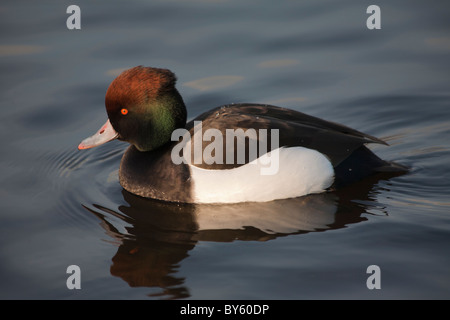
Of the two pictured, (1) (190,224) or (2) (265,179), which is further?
(2) (265,179)

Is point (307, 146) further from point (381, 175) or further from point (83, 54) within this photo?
point (83, 54)

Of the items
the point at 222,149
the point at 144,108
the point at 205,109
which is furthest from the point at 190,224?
the point at 205,109

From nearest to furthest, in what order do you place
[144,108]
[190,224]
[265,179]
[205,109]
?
[190,224] → [265,179] → [144,108] → [205,109]

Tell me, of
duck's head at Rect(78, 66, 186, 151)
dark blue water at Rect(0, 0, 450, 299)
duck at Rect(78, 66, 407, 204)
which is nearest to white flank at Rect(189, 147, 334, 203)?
duck at Rect(78, 66, 407, 204)

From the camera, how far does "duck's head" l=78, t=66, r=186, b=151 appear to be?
20.0 ft

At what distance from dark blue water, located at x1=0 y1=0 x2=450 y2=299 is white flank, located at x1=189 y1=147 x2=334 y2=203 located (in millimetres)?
123

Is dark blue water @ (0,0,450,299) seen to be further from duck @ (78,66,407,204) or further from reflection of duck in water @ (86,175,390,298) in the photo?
duck @ (78,66,407,204)

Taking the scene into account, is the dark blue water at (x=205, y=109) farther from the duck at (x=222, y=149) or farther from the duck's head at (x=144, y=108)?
the duck's head at (x=144, y=108)

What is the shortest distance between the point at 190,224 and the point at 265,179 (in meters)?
0.80

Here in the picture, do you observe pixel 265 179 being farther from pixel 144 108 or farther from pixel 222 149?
pixel 144 108

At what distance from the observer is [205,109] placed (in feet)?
26.2

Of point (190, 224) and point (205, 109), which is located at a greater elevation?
point (205, 109)

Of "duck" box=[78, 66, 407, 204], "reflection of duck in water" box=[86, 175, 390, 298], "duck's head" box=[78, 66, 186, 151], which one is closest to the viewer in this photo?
"reflection of duck in water" box=[86, 175, 390, 298]
